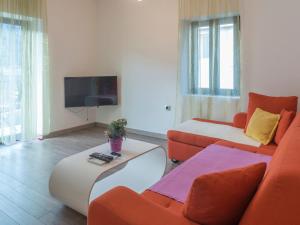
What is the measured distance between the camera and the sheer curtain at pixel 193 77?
Result: 3902 millimetres

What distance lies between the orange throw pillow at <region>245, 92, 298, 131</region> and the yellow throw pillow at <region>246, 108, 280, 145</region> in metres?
0.16

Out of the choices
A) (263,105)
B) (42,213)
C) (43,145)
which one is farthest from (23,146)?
(263,105)

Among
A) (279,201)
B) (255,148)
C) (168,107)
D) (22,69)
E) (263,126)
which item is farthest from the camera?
(168,107)

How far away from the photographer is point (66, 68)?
502cm

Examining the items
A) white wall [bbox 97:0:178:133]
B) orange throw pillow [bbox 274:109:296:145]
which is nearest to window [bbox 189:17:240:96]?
white wall [bbox 97:0:178:133]

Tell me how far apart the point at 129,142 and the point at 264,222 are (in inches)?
79.7

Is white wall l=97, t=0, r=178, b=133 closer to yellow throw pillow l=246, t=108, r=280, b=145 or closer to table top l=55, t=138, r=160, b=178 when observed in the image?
yellow throw pillow l=246, t=108, r=280, b=145

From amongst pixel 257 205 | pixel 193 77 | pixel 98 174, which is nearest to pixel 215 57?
pixel 193 77

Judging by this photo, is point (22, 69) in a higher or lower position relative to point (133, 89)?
higher

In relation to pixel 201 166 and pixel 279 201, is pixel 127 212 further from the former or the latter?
pixel 201 166

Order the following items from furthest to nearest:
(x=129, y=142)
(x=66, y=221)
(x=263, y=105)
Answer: (x=263, y=105)
(x=129, y=142)
(x=66, y=221)

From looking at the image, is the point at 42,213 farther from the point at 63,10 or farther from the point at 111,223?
the point at 63,10

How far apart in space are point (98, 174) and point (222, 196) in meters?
1.21

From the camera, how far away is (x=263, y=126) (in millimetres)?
2979
